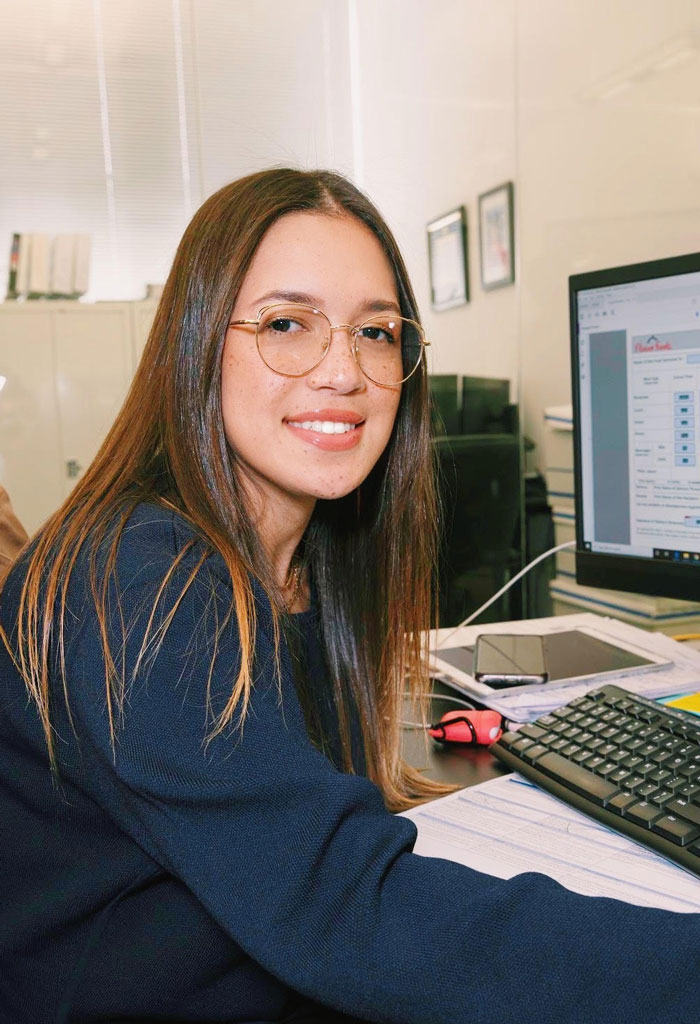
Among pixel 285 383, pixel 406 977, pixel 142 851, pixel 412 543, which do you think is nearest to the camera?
pixel 406 977

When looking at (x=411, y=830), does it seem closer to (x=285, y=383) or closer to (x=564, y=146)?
(x=285, y=383)

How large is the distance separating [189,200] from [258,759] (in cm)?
283

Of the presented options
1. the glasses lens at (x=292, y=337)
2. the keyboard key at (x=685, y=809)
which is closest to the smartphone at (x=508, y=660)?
the keyboard key at (x=685, y=809)

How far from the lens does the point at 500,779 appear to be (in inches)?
33.4

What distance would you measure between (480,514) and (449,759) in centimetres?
214

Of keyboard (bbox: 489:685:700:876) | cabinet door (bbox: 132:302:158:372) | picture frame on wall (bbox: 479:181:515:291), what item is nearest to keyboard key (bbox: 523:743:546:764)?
keyboard (bbox: 489:685:700:876)

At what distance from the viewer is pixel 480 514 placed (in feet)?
10.0

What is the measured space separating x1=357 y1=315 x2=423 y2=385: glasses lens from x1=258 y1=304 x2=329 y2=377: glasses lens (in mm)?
49

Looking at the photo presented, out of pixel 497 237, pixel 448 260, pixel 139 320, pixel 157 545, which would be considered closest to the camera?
pixel 157 545

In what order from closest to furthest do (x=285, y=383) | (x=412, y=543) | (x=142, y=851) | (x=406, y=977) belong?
(x=406, y=977) → (x=142, y=851) → (x=285, y=383) → (x=412, y=543)

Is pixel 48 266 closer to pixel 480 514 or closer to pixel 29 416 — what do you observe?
pixel 29 416

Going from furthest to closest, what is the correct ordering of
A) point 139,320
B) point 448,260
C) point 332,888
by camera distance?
point 448,260, point 139,320, point 332,888

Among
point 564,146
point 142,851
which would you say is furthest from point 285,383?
point 564,146

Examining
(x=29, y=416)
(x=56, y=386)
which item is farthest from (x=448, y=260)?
(x=29, y=416)
